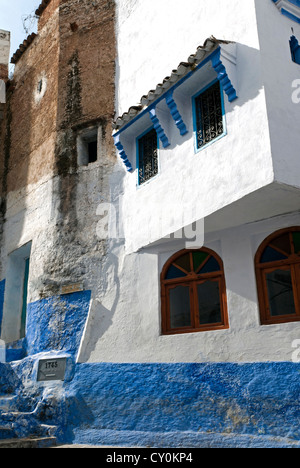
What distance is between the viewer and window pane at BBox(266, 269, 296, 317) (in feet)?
23.2

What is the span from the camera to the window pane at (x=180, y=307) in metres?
8.10

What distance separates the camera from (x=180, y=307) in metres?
8.24

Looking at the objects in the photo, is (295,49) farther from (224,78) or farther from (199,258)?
(199,258)

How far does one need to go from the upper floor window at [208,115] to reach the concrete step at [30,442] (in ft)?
17.7

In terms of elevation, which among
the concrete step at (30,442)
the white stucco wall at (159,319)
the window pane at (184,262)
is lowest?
the concrete step at (30,442)

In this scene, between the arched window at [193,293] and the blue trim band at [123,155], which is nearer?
the arched window at [193,293]

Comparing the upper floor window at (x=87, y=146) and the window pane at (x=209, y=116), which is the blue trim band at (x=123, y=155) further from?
the window pane at (x=209, y=116)

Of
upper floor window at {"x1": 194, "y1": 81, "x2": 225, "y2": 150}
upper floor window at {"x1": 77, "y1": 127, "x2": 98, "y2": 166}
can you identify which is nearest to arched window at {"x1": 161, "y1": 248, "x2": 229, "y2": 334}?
upper floor window at {"x1": 194, "y1": 81, "x2": 225, "y2": 150}

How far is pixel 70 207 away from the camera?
10.3 meters

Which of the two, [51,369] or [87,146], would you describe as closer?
[51,369]

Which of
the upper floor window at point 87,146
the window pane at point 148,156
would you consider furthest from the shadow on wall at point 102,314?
the upper floor window at point 87,146

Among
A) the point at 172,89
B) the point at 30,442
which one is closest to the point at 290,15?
the point at 172,89

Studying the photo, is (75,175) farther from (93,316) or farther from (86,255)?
(93,316)

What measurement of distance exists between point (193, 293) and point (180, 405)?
1.81 m
